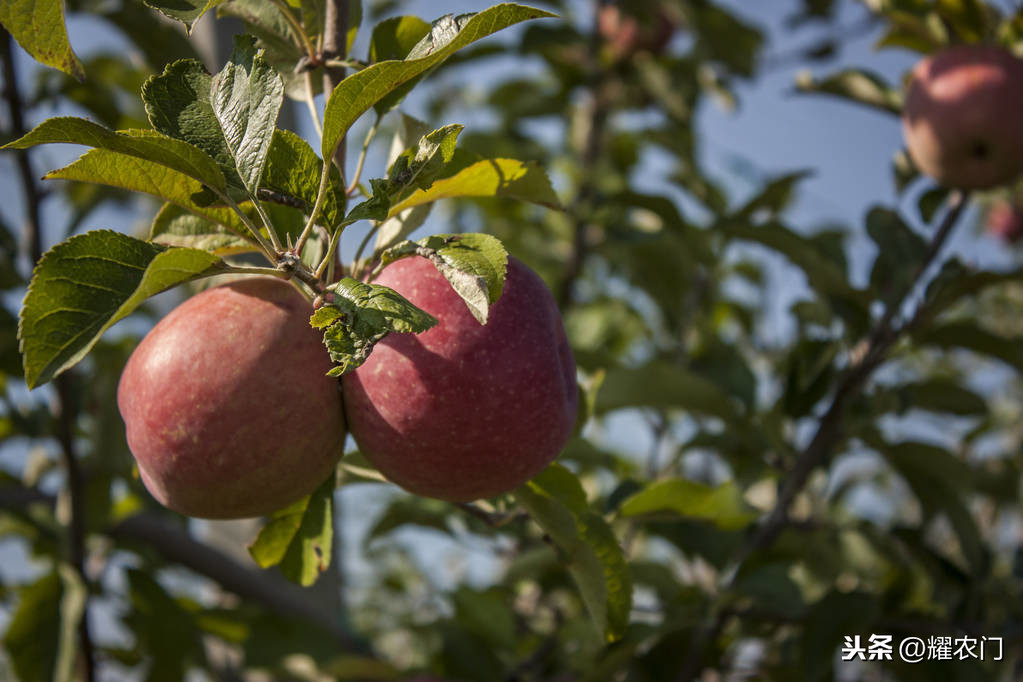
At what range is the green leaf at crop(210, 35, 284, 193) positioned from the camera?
66 cm

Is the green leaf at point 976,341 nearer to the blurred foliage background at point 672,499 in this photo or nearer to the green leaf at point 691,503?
the blurred foliage background at point 672,499

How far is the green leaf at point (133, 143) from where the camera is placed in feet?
1.93

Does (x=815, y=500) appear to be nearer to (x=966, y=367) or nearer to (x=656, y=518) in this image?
(x=656, y=518)

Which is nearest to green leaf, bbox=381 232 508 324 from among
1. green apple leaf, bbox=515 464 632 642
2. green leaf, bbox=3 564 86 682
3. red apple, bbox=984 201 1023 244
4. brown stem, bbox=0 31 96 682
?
green apple leaf, bbox=515 464 632 642

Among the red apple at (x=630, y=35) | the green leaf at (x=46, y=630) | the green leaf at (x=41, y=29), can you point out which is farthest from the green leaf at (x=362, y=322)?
the red apple at (x=630, y=35)

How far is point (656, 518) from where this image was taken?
3.43 ft

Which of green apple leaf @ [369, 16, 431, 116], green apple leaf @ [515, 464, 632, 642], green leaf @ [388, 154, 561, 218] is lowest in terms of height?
green apple leaf @ [515, 464, 632, 642]

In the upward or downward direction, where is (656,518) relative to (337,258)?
downward

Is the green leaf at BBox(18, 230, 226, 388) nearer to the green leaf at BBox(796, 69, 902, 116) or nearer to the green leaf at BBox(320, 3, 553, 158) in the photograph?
the green leaf at BBox(320, 3, 553, 158)

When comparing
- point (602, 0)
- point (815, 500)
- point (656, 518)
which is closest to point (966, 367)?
point (815, 500)

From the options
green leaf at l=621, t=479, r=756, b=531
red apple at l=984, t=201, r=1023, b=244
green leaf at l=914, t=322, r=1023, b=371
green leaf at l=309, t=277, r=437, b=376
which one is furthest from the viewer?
red apple at l=984, t=201, r=1023, b=244

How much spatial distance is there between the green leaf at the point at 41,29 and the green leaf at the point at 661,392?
0.88 meters

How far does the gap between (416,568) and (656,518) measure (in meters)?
2.29

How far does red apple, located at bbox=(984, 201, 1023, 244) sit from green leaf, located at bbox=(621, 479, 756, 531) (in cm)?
376
